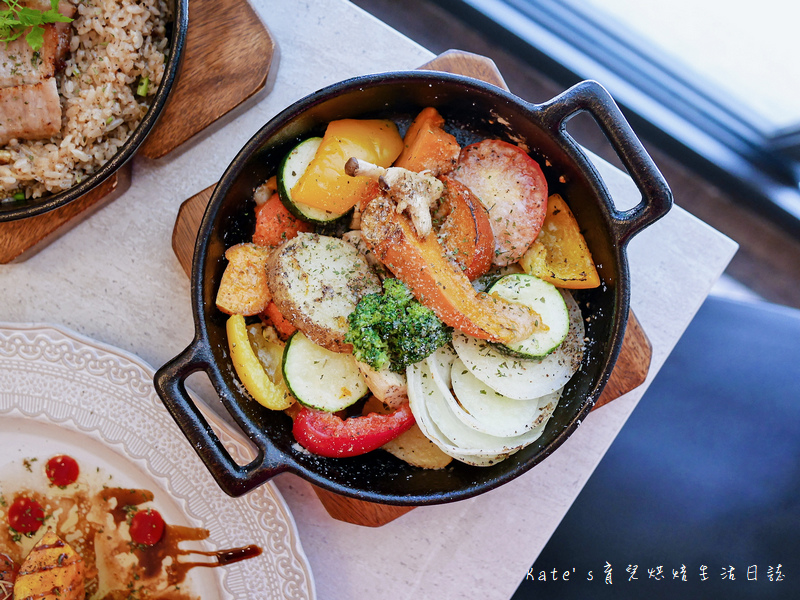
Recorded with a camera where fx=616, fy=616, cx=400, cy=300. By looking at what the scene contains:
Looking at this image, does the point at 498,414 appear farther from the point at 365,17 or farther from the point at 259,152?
the point at 365,17

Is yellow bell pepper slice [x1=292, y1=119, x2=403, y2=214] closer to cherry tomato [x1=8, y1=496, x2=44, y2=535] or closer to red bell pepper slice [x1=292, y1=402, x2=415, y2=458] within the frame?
red bell pepper slice [x1=292, y1=402, x2=415, y2=458]

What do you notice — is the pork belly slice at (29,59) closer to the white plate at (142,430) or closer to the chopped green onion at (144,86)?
the chopped green onion at (144,86)

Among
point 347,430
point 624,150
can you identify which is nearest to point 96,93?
point 347,430

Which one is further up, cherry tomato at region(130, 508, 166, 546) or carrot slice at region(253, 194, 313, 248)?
carrot slice at region(253, 194, 313, 248)

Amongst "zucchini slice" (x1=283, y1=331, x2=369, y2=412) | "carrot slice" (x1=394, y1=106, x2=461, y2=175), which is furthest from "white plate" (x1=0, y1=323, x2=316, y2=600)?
"carrot slice" (x1=394, y1=106, x2=461, y2=175)

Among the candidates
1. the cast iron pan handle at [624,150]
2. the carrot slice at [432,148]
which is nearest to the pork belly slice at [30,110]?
the carrot slice at [432,148]

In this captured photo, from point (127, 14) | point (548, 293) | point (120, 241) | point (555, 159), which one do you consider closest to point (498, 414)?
point (548, 293)
